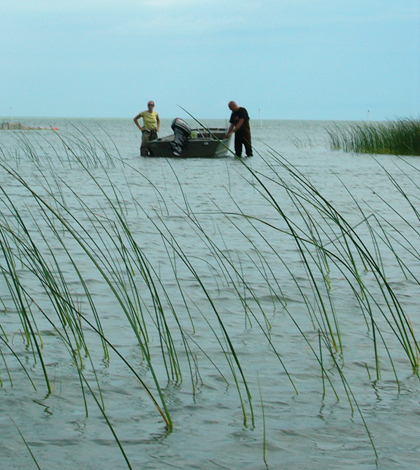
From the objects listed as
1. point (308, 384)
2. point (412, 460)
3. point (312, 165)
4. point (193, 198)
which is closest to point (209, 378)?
point (308, 384)

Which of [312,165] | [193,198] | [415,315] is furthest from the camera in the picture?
[312,165]

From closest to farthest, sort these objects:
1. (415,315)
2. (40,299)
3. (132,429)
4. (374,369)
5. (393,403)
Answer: (132,429)
(393,403)
(374,369)
(415,315)
(40,299)

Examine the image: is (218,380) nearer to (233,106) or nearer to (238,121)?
(238,121)

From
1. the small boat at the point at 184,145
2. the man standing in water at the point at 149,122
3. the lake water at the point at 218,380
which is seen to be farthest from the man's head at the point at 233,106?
the lake water at the point at 218,380

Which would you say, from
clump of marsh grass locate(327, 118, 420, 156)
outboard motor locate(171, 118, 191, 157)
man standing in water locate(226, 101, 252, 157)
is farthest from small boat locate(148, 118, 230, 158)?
clump of marsh grass locate(327, 118, 420, 156)

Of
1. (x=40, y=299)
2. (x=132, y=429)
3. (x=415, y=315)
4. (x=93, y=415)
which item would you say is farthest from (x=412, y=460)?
(x=40, y=299)

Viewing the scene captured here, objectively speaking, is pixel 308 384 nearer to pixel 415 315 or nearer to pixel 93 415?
pixel 93 415

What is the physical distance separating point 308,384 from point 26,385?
1276mm

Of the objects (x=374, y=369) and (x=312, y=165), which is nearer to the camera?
(x=374, y=369)

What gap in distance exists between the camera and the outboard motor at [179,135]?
1842 cm

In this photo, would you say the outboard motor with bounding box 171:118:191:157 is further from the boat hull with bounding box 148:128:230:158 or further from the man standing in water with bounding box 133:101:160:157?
the man standing in water with bounding box 133:101:160:157

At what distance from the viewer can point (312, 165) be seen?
1819 centimetres

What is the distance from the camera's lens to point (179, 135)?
1886 centimetres

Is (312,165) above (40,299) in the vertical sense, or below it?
above
